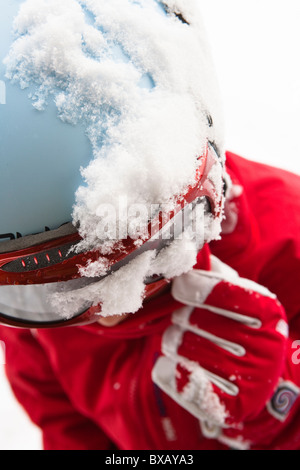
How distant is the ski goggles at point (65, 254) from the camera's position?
432 mm

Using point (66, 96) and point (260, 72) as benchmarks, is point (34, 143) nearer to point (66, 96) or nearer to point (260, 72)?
point (66, 96)

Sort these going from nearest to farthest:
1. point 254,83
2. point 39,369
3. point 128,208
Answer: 1. point 128,208
2. point 39,369
3. point 254,83

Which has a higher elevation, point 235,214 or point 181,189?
point 181,189

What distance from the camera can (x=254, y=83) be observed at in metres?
1.25

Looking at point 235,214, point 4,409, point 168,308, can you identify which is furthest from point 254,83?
point 4,409

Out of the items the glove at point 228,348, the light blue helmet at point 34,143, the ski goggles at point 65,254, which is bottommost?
the glove at point 228,348

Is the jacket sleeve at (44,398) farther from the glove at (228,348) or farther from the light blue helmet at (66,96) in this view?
the light blue helmet at (66,96)

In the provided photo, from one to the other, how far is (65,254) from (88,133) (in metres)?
0.14

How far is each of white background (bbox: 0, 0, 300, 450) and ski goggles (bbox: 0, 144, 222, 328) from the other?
→ 0.84 m

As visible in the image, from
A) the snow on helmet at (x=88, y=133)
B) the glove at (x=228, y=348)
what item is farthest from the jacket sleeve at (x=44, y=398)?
the snow on helmet at (x=88, y=133)

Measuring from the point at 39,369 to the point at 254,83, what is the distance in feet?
3.55

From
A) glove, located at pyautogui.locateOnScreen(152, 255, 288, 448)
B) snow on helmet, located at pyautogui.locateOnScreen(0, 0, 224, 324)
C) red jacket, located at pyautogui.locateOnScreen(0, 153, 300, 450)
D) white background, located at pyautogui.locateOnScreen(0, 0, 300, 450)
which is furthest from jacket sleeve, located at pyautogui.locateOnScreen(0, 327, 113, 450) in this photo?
white background, located at pyautogui.locateOnScreen(0, 0, 300, 450)

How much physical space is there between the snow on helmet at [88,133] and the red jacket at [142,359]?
0.30 meters

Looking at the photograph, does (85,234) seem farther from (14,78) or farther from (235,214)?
(235,214)
